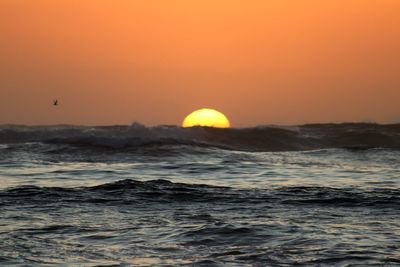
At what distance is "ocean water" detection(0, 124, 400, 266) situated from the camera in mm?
9531

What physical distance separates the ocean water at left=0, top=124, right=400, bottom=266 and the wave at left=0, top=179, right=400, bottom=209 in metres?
0.02

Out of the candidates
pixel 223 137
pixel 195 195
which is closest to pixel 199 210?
pixel 195 195

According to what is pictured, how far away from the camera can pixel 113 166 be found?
2484 centimetres

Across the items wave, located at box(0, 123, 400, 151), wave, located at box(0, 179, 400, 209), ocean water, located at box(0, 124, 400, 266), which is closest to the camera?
ocean water, located at box(0, 124, 400, 266)

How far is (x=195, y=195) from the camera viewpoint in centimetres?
1587

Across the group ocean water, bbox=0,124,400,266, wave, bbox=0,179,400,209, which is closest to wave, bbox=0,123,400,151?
ocean water, bbox=0,124,400,266

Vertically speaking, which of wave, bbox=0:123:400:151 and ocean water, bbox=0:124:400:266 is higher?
wave, bbox=0:123:400:151

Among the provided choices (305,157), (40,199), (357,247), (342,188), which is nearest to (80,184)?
(40,199)

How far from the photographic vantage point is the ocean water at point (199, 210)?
9531 millimetres

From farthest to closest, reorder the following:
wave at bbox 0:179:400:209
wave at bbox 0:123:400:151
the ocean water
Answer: wave at bbox 0:123:400:151, wave at bbox 0:179:400:209, the ocean water

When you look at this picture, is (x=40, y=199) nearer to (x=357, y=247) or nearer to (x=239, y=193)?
(x=239, y=193)

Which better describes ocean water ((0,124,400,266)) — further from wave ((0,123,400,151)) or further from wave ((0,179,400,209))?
wave ((0,123,400,151))

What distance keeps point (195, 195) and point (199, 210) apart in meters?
2.26

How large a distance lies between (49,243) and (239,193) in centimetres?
655
